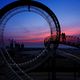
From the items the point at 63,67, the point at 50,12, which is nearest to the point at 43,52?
the point at 63,67

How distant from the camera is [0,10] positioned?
71.4 feet

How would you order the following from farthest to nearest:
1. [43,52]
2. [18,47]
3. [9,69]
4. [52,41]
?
[18,47]
[43,52]
[52,41]
[9,69]

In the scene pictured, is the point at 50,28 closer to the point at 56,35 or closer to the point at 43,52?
the point at 56,35

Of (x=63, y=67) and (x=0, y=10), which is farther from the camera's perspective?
(x=63, y=67)

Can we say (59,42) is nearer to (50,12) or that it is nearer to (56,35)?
(56,35)

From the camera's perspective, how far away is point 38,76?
23016mm

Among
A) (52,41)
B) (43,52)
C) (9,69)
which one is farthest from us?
(43,52)

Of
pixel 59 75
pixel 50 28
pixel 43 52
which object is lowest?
pixel 59 75

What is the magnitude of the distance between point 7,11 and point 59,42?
3.92 meters

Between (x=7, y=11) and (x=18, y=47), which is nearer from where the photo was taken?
(x=7, y=11)

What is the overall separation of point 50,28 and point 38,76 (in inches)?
133

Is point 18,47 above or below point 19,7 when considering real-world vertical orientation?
below

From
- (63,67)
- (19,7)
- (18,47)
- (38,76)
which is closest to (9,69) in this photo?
(38,76)

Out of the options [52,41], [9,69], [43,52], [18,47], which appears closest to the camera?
[9,69]
